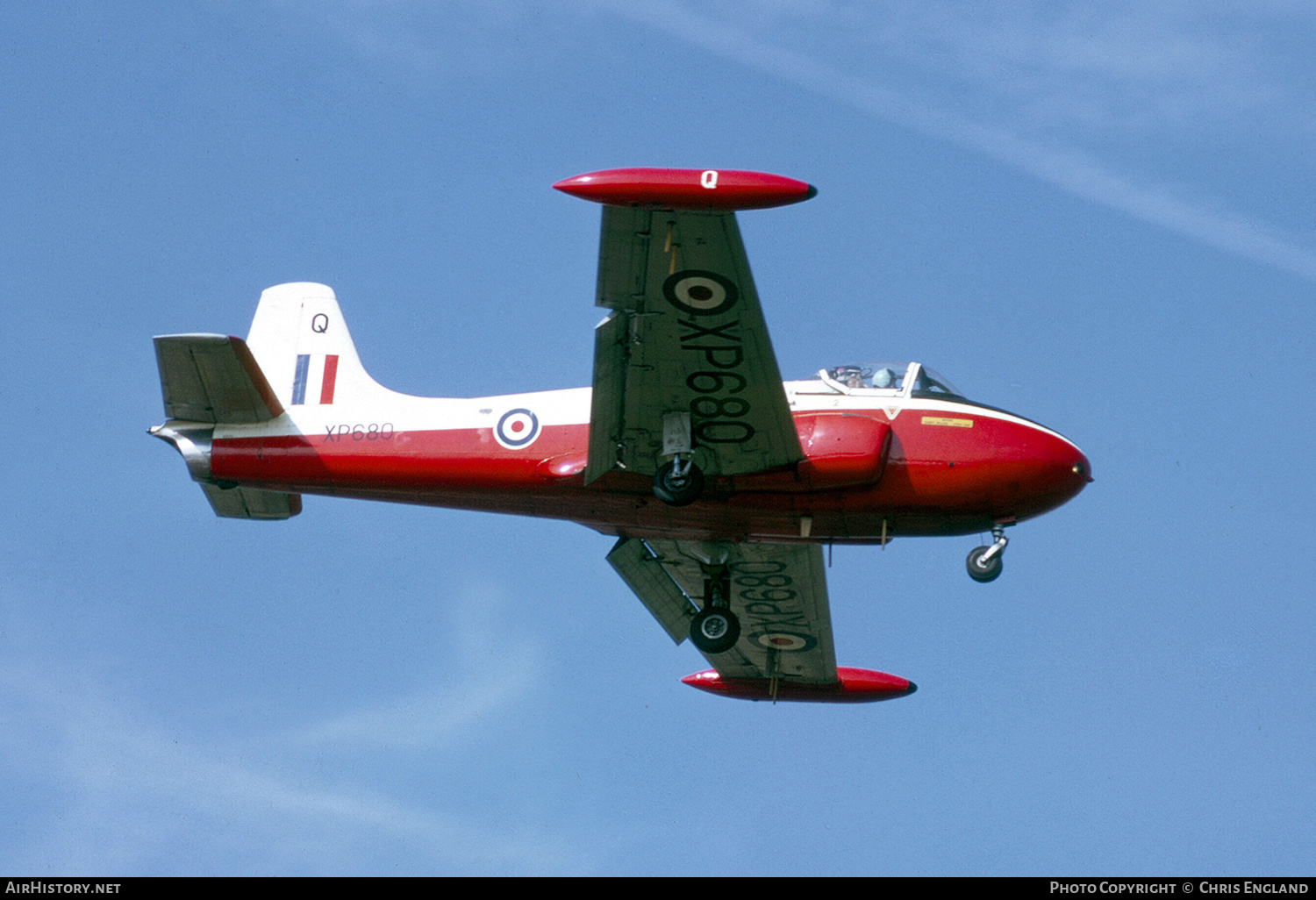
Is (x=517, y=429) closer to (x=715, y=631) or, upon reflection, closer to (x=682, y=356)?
(x=682, y=356)

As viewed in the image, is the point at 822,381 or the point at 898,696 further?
the point at 898,696

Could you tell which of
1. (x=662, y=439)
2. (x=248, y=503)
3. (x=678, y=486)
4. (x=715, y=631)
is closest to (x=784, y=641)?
(x=715, y=631)

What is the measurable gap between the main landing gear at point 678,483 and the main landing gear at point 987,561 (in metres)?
3.82

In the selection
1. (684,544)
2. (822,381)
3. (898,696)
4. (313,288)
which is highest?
(313,288)

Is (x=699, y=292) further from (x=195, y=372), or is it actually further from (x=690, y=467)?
(x=195, y=372)

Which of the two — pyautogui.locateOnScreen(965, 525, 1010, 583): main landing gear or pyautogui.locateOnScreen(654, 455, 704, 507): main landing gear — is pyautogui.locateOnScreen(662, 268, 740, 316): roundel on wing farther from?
pyautogui.locateOnScreen(965, 525, 1010, 583): main landing gear

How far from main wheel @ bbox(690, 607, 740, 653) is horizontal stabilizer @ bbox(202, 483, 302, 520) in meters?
6.19

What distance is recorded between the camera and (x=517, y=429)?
71.4 feet

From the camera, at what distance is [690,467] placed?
67.5 feet

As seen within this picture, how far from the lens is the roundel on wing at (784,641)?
26.1m

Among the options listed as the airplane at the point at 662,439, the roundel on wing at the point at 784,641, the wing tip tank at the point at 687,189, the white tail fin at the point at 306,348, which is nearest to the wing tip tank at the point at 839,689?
the roundel on wing at the point at 784,641

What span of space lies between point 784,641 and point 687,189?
36.9ft
